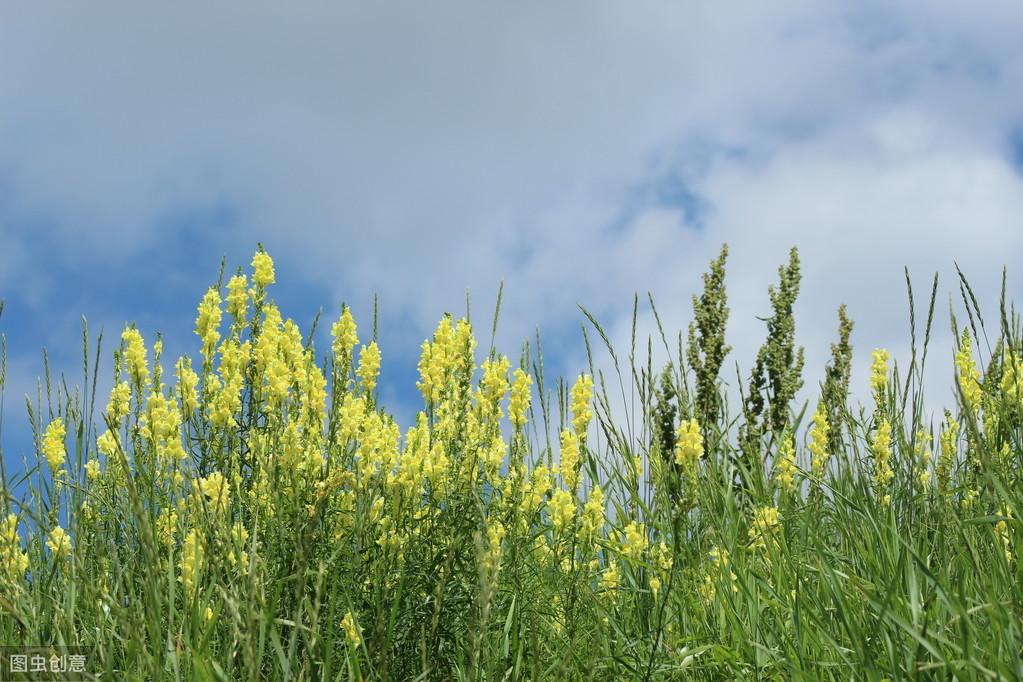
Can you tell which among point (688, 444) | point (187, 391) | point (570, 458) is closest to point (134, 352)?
→ point (187, 391)

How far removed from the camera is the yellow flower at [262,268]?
3.61 m

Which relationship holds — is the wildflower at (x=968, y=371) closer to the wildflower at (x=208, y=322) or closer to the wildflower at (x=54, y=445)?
the wildflower at (x=208, y=322)

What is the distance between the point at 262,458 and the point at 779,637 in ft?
5.34

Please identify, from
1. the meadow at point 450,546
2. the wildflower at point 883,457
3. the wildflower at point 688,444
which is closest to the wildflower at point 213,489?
the meadow at point 450,546

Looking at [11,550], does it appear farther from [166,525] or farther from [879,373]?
[879,373]

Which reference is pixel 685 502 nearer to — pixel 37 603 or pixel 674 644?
pixel 674 644

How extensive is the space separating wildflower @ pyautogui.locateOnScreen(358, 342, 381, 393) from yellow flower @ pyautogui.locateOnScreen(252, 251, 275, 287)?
1.44 feet

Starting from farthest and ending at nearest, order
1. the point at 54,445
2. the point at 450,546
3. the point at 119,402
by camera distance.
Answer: the point at 119,402 < the point at 54,445 < the point at 450,546

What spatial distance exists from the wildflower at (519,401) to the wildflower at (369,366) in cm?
54

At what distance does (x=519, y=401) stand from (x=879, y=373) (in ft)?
6.28

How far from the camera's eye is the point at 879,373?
14.5 feet

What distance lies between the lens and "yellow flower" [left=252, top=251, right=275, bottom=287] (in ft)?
11.8

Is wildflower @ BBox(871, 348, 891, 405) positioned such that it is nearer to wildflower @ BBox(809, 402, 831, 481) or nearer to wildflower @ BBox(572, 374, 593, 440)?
wildflower @ BBox(809, 402, 831, 481)

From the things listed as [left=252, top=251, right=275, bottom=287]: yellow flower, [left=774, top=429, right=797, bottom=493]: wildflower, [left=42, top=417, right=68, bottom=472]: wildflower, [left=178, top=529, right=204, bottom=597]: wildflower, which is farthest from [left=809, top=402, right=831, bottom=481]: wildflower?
[left=42, top=417, right=68, bottom=472]: wildflower
